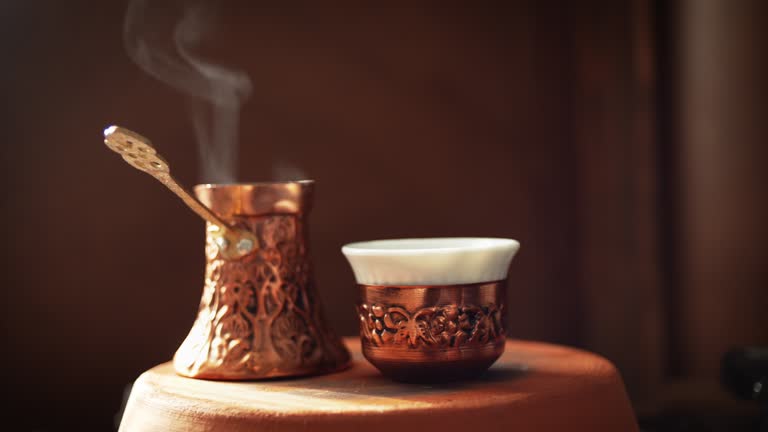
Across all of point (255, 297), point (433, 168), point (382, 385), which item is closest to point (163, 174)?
point (255, 297)

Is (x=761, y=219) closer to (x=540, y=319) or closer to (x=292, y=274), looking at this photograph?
(x=540, y=319)

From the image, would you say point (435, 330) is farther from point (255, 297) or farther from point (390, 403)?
point (255, 297)

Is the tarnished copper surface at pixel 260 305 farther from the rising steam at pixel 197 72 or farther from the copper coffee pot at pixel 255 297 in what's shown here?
the rising steam at pixel 197 72

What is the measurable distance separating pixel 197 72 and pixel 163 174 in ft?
2.04

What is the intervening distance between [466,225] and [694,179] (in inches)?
17.3

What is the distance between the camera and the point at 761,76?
1.51 m

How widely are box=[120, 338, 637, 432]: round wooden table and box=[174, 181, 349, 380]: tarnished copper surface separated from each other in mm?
22

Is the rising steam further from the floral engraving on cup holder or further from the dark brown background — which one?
the floral engraving on cup holder

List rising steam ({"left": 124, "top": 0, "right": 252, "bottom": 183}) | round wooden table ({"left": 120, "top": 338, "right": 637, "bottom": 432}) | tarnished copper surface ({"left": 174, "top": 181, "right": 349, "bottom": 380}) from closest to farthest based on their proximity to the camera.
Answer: round wooden table ({"left": 120, "top": 338, "right": 637, "bottom": 432}), tarnished copper surface ({"left": 174, "top": 181, "right": 349, "bottom": 380}), rising steam ({"left": 124, "top": 0, "right": 252, "bottom": 183})

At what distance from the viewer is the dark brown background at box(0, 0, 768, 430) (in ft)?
4.58

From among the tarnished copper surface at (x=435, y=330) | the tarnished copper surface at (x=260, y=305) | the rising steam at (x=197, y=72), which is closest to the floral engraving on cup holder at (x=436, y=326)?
the tarnished copper surface at (x=435, y=330)

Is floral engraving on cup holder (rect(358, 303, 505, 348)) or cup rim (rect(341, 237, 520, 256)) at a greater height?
cup rim (rect(341, 237, 520, 256))

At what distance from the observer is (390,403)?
0.74 m

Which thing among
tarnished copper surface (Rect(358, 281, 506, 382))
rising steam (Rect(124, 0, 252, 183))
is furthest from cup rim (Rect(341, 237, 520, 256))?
rising steam (Rect(124, 0, 252, 183))
